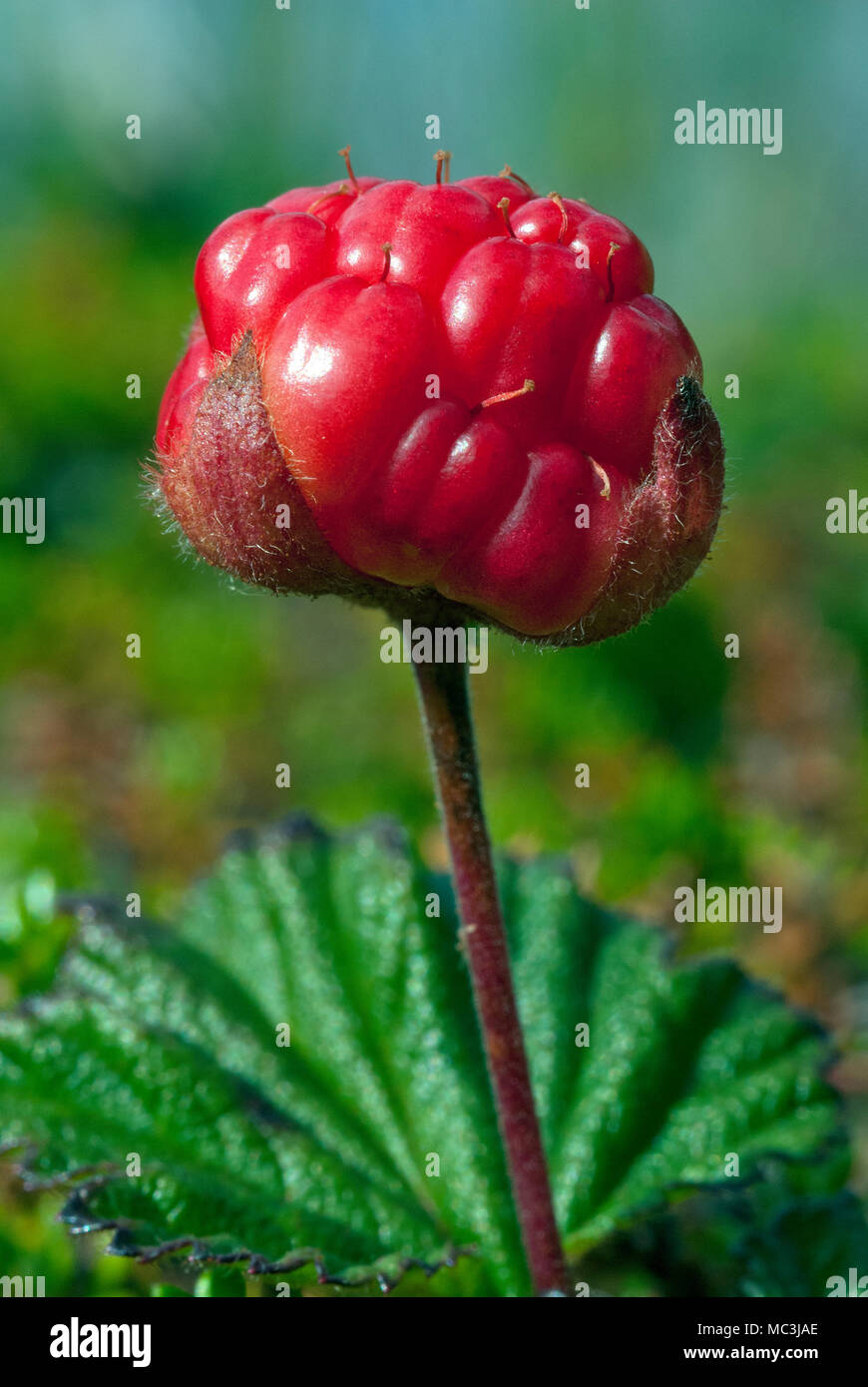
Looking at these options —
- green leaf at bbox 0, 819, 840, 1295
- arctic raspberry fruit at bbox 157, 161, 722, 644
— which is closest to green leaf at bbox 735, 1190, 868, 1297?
green leaf at bbox 0, 819, 840, 1295

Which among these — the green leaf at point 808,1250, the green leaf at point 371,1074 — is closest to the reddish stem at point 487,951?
the green leaf at point 371,1074

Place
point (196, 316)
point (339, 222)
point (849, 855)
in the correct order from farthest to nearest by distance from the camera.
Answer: point (849, 855)
point (196, 316)
point (339, 222)

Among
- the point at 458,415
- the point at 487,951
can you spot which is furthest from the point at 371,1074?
the point at 458,415

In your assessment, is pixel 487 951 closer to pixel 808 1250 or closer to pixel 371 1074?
pixel 371 1074

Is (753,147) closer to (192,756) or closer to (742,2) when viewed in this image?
(742,2)

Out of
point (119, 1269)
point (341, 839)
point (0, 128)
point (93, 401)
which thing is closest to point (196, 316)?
point (341, 839)

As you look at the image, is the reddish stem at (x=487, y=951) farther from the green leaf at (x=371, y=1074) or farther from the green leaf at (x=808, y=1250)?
the green leaf at (x=808, y=1250)
